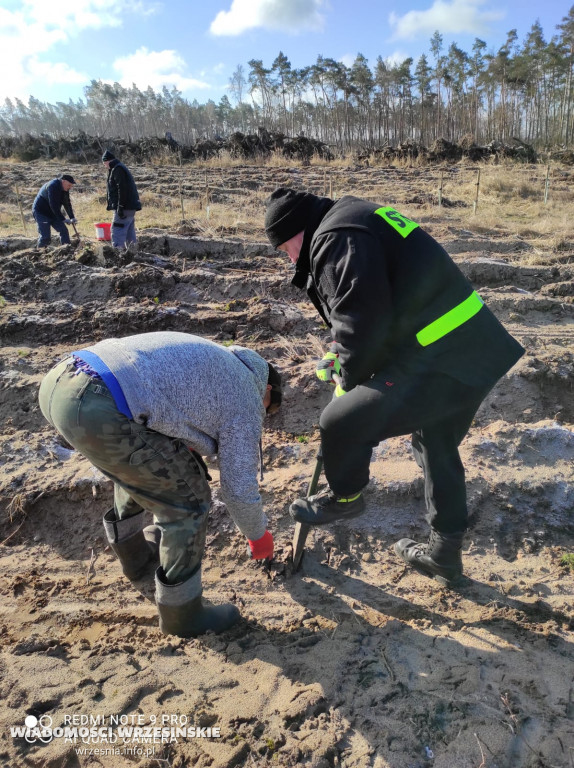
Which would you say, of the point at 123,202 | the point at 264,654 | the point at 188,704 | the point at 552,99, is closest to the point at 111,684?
the point at 188,704

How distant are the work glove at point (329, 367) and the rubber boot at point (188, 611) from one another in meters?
1.04

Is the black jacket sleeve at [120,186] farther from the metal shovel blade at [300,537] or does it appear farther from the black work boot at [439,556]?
the black work boot at [439,556]

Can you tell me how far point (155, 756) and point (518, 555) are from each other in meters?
2.01

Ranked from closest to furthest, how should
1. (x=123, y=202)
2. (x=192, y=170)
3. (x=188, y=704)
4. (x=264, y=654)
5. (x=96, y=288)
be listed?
1. (x=188, y=704)
2. (x=264, y=654)
3. (x=96, y=288)
4. (x=123, y=202)
5. (x=192, y=170)

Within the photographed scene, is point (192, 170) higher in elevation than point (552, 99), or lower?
lower

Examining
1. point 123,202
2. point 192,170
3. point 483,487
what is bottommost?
point 483,487

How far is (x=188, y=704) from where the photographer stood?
1960 mm

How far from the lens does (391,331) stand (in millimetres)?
2049

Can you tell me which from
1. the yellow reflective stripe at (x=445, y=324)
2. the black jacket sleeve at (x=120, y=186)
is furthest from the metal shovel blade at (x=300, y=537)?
the black jacket sleeve at (x=120, y=186)

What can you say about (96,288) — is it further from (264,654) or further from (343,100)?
(343,100)

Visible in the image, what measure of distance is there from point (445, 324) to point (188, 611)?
5.28ft

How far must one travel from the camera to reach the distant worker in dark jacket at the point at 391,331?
1.93 metres

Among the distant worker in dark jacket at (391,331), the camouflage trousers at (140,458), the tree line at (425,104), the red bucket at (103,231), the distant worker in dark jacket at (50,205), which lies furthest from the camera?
the tree line at (425,104)

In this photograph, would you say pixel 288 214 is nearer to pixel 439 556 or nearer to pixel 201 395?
pixel 201 395
